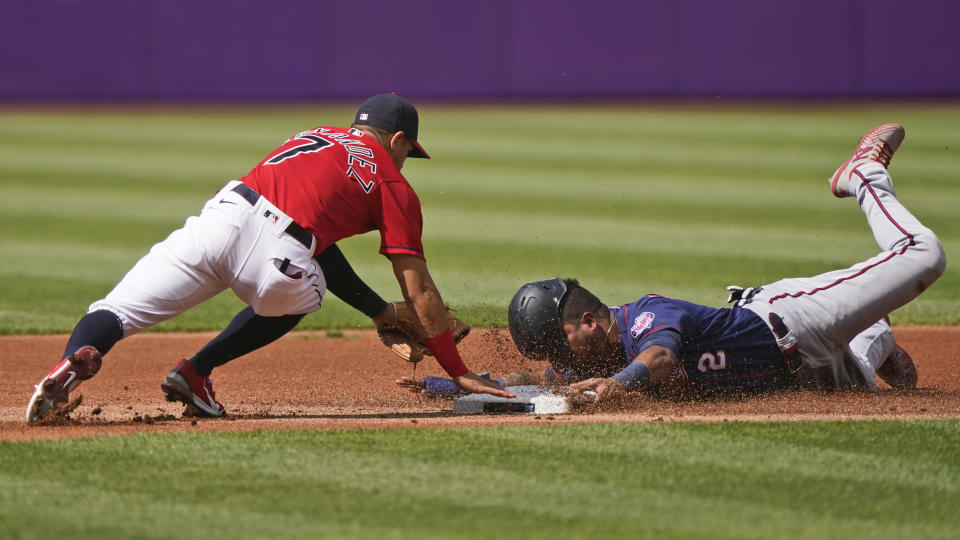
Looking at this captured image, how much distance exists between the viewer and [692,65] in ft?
65.5

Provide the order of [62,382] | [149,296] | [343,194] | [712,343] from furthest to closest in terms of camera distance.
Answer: [712,343]
[343,194]
[149,296]
[62,382]

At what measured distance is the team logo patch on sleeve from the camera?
4723mm

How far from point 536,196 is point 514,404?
25.4 ft

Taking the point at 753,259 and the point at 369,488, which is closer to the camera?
the point at 369,488

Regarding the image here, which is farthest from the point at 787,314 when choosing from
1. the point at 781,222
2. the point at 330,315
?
the point at 781,222

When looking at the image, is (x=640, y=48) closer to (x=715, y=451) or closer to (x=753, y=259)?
(x=753, y=259)

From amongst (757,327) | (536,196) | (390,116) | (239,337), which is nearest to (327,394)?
(239,337)

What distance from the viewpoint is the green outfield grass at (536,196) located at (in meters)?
8.59

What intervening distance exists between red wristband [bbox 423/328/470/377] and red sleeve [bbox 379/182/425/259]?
0.33 meters

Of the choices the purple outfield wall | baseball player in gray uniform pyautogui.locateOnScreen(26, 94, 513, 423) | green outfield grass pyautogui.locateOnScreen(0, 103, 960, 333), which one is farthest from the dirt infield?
the purple outfield wall

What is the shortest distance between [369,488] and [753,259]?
246 inches

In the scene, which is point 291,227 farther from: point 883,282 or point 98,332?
point 883,282

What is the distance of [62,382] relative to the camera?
4.13 meters

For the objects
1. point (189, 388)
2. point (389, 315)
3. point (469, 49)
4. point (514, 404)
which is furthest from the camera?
point (469, 49)
